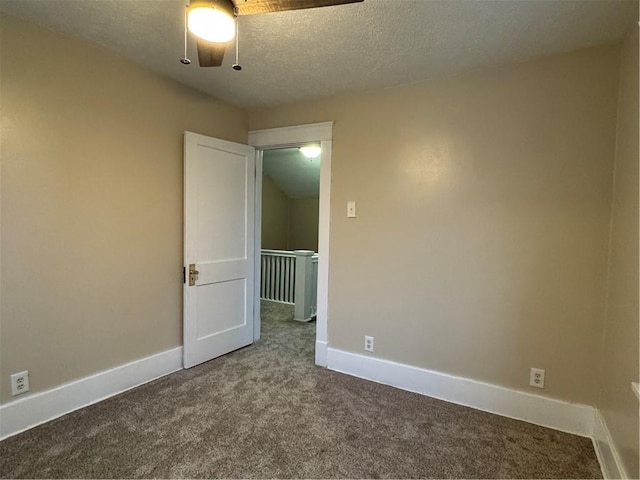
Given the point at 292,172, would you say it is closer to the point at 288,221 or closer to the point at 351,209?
the point at 288,221

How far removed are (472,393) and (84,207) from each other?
9.44 ft

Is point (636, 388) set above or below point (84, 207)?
below

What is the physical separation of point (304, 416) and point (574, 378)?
5.52 ft

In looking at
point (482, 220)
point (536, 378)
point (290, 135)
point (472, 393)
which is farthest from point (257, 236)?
point (536, 378)

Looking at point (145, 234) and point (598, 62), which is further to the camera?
point (145, 234)

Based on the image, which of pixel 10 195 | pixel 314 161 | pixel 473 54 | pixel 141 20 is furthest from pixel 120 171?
pixel 314 161

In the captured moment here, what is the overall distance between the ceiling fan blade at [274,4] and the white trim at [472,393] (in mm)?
2389

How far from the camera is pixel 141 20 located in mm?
1871

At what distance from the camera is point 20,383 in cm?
198

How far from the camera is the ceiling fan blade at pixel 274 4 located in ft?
4.34

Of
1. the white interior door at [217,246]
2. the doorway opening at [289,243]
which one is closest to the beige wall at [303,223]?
the doorway opening at [289,243]

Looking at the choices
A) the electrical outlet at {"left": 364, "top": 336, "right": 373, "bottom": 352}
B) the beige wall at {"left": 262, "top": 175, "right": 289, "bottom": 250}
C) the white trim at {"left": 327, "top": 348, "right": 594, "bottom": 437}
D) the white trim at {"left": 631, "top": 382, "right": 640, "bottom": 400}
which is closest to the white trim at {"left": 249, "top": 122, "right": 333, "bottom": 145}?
the electrical outlet at {"left": 364, "top": 336, "right": 373, "bottom": 352}

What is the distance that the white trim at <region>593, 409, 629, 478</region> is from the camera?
1.61m

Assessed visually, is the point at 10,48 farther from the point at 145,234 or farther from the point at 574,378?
the point at 574,378
